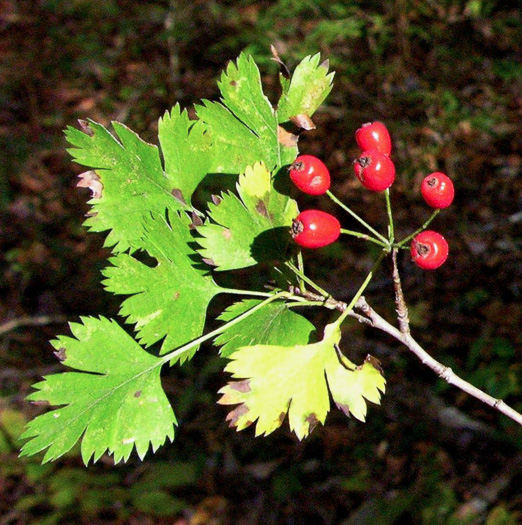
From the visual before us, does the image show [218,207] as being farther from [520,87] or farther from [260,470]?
[520,87]

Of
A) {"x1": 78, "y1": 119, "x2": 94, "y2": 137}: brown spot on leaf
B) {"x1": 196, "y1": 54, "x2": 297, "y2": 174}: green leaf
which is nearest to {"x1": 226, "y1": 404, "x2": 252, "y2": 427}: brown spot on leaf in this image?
{"x1": 196, "y1": 54, "x2": 297, "y2": 174}: green leaf

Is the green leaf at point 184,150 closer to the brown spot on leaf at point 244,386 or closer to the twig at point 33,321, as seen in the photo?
the brown spot on leaf at point 244,386

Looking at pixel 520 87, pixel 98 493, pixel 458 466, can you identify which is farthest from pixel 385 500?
pixel 520 87

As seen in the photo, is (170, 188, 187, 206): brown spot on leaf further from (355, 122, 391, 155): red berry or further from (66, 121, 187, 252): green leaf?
(355, 122, 391, 155): red berry

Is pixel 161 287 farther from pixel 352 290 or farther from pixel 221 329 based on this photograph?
pixel 352 290

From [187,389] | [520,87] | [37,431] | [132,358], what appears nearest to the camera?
[37,431]

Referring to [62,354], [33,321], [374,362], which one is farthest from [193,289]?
[33,321]
